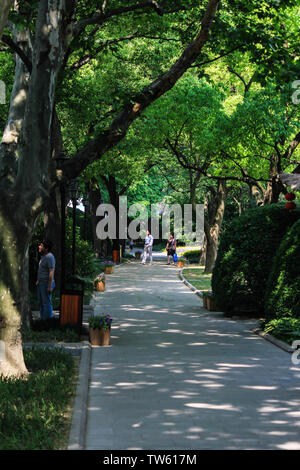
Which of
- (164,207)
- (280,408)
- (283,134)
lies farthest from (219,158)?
(164,207)

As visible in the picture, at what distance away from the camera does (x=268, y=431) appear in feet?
24.8

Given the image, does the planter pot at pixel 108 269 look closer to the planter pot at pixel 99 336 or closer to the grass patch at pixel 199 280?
the grass patch at pixel 199 280

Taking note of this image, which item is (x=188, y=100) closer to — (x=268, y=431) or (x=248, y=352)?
(x=248, y=352)

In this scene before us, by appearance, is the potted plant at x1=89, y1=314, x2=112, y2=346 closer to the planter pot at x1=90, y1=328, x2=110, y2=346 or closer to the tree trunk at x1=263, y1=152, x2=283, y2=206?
the planter pot at x1=90, y1=328, x2=110, y2=346

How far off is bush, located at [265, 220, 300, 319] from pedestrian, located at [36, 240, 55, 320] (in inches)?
190

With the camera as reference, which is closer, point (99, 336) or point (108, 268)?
point (99, 336)

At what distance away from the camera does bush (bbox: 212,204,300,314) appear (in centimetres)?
1781

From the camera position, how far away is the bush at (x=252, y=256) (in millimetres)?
17812

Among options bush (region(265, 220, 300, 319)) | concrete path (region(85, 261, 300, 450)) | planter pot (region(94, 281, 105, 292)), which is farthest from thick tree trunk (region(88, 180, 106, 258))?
bush (region(265, 220, 300, 319))

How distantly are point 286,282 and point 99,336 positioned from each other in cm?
416

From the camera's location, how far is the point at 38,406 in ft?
26.2

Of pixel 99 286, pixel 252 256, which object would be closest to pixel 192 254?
pixel 99 286

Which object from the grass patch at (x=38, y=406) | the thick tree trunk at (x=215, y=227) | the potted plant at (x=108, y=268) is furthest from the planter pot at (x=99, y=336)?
the potted plant at (x=108, y=268)

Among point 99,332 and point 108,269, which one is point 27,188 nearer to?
point 99,332
